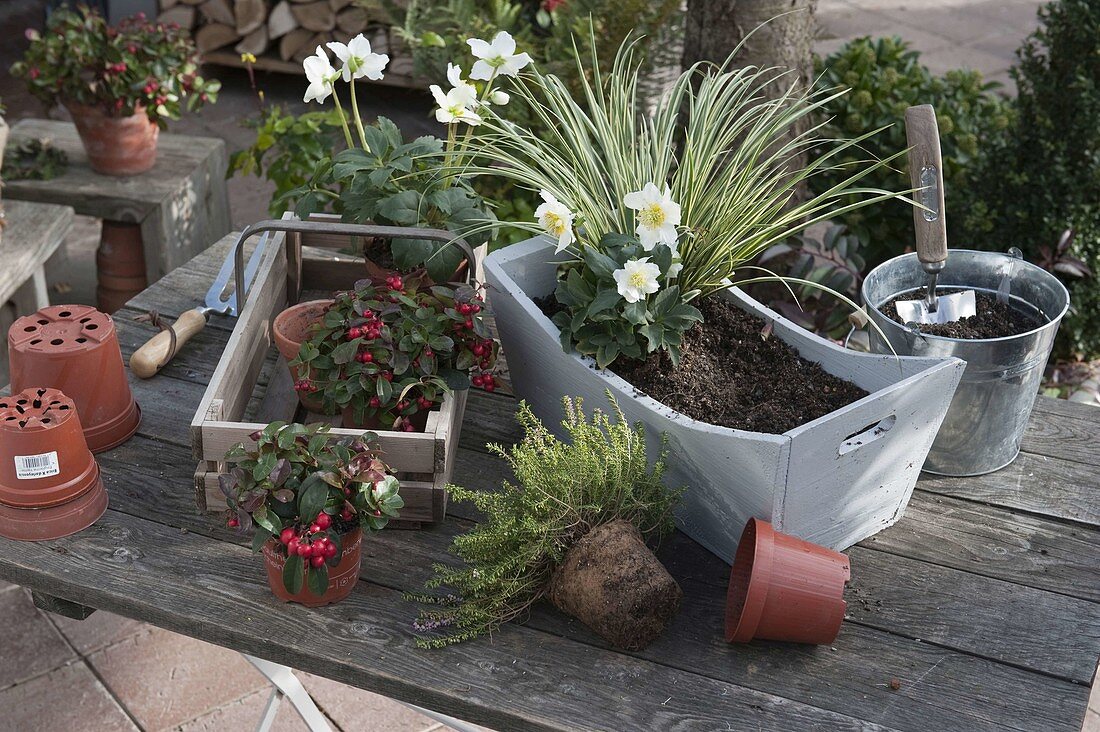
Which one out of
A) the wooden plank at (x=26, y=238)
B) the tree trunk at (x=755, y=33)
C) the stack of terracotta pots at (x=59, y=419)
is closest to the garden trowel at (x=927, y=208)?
the tree trunk at (x=755, y=33)

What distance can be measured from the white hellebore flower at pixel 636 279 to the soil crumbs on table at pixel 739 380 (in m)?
0.16

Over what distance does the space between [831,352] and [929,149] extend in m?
0.34

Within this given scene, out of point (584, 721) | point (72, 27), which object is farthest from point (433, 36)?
point (584, 721)

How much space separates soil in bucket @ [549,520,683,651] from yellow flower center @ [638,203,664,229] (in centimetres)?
41

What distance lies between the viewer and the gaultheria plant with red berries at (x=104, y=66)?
10.3 feet

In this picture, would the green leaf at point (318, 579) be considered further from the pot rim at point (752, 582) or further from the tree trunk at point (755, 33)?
the tree trunk at point (755, 33)

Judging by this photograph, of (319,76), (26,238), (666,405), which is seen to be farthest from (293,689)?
(26,238)

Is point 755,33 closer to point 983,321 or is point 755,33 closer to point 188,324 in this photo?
point 983,321

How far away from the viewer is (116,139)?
330 cm

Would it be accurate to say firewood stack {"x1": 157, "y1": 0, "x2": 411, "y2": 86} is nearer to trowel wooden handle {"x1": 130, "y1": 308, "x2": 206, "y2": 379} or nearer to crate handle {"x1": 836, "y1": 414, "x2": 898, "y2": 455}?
trowel wooden handle {"x1": 130, "y1": 308, "x2": 206, "y2": 379}

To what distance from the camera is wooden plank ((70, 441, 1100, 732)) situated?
4.17 feet

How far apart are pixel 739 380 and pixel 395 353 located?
1.68 ft

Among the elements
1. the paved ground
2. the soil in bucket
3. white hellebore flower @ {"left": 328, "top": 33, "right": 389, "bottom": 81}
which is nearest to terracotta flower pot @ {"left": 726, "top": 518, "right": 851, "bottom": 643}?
the soil in bucket

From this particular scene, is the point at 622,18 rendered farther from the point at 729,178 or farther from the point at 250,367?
the point at 250,367
